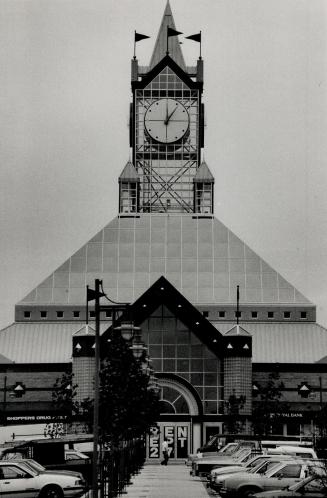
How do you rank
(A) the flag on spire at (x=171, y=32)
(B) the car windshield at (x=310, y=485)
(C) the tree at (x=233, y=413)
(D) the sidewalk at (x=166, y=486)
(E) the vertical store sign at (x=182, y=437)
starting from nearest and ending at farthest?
(B) the car windshield at (x=310, y=485) → (D) the sidewalk at (x=166, y=486) → (C) the tree at (x=233, y=413) → (E) the vertical store sign at (x=182, y=437) → (A) the flag on spire at (x=171, y=32)

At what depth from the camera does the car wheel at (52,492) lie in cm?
4869

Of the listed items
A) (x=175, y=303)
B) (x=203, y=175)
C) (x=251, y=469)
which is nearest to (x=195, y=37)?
(x=203, y=175)

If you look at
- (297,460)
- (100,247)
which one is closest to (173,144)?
(100,247)

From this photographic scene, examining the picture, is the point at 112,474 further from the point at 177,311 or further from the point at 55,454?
the point at 177,311

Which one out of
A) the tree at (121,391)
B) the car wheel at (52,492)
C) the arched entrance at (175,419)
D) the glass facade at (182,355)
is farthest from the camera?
the glass facade at (182,355)

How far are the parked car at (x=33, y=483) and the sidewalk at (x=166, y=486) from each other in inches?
220

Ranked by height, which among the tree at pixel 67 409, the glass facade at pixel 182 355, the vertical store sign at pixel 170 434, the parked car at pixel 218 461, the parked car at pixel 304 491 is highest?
the glass facade at pixel 182 355

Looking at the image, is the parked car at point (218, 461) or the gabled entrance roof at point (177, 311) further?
the gabled entrance roof at point (177, 311)

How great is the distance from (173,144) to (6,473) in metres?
116

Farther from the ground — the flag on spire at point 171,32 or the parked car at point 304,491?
the flag on spire at point 171,32

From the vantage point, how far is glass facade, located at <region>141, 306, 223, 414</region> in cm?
11612

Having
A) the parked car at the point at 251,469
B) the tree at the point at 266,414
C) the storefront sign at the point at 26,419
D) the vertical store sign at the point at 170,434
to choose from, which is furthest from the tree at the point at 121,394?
the storefront sign at the point at 26,419

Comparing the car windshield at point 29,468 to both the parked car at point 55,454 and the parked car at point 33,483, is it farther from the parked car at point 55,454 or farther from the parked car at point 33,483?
the parked car at point 55,454

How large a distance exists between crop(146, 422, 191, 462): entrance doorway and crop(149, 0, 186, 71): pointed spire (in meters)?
68.8
